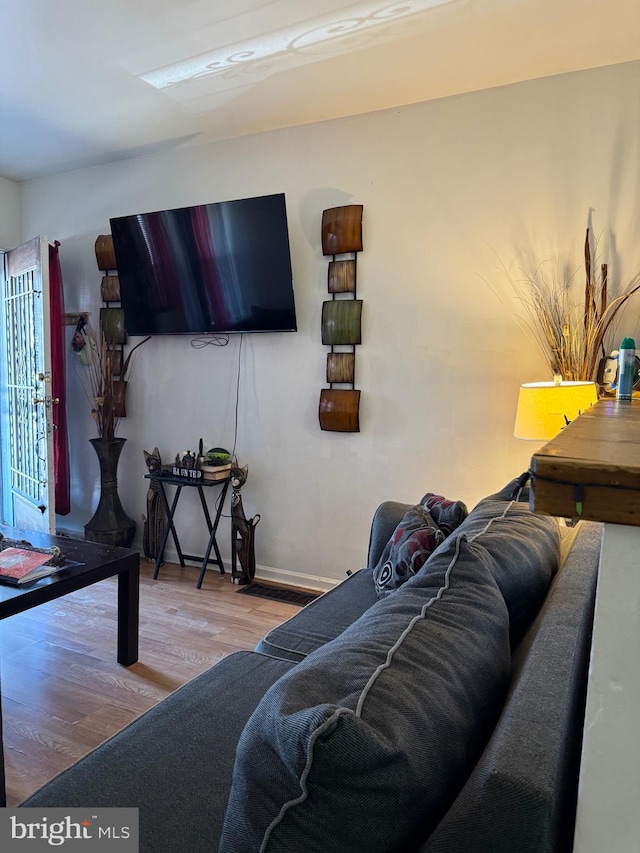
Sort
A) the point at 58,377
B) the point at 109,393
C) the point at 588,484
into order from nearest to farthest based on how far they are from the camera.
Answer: the point at 588,484 < the point at 109,393 < the point at 58,377

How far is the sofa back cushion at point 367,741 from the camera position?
599mm

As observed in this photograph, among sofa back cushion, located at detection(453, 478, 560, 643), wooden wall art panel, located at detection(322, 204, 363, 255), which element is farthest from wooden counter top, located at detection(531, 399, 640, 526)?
wooden wall art panel, located at detection(322, 204, 363, 255)

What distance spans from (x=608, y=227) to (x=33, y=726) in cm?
302

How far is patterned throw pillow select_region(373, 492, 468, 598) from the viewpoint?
173 centimetres

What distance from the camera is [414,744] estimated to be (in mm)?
639

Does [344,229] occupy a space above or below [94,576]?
above

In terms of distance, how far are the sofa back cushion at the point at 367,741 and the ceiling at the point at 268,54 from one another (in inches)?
86.2

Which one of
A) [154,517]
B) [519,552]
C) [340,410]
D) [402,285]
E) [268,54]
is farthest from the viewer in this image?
[154,517]

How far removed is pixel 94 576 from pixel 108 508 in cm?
172

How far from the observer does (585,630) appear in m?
0.87

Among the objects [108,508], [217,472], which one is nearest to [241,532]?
[217,472]

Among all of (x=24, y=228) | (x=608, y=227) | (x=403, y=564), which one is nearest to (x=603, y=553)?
(x=403, y=564)

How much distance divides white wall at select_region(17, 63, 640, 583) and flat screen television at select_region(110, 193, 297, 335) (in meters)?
0.13

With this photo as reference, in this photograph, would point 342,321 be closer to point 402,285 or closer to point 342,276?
point 342,276
